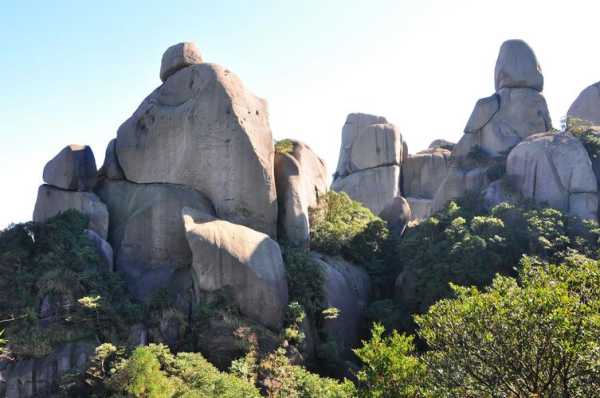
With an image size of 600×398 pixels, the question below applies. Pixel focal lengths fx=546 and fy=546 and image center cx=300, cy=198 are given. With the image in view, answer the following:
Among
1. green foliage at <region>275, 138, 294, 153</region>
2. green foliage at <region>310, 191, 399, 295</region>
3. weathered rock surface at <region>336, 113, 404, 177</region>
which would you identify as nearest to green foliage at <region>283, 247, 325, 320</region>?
green foliage at <region>310, 191, 399, 295</region>

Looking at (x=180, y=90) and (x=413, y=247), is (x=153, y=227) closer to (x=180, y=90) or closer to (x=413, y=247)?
(x=180, y=90)

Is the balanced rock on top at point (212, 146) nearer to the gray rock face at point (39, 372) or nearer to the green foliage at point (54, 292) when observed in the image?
the green foliage at point (54, 292)

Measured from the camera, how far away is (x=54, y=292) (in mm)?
18969

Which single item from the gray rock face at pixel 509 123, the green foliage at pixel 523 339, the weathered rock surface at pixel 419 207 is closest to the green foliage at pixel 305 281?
the green foliage at pixel 523 339

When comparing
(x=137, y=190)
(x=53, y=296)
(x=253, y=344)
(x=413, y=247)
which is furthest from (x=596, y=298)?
(x=137, y=190)

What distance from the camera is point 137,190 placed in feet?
81.8

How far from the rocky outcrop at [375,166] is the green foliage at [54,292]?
25.2 meters

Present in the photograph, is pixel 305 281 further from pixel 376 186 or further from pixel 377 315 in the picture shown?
pixel 376 186

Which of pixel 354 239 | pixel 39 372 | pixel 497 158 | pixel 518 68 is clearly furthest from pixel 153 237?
pixel 518 68

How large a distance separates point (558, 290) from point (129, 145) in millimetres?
20196

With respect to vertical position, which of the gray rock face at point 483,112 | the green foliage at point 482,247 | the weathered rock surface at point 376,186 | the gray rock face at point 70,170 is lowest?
the green foliage at point 482,247

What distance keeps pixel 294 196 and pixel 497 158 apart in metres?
14.8

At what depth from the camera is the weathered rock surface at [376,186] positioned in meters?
42.7

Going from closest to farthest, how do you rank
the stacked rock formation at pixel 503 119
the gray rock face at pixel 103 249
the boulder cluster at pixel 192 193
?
the boulder cluster at pixel 192 193, the gray rock face at pixel 103 249, the stacked rock formation at pixel 503 119
